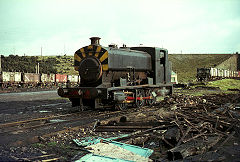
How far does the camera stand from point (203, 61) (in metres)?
88.0

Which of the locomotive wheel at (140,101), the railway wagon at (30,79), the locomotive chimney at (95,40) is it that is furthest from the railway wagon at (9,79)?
the locomotive wheel at (140,101)

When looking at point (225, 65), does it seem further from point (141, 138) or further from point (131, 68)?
point (141, 138)

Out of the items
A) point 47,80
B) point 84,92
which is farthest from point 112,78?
point 47,80

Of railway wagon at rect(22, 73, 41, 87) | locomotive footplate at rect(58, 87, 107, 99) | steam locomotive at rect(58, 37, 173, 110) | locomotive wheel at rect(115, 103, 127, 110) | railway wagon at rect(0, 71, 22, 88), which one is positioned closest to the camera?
locomotive footplate at rect(58, 87, 107, 99)

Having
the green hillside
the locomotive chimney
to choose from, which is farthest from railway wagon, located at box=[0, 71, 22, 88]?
the green hillside

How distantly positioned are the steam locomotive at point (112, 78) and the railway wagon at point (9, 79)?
869 inches

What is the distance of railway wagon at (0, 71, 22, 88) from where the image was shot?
29.7 meters

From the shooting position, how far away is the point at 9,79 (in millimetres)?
30719

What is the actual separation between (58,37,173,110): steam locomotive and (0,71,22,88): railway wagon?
2207 centimetres

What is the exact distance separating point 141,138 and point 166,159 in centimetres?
127

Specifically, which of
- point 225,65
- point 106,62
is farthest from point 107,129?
point 225,65

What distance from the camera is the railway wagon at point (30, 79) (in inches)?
1304

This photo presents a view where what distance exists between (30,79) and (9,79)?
3.71m

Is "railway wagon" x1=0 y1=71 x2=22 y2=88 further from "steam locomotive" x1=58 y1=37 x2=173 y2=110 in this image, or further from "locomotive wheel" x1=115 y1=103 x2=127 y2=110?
"locomotive wheel" x1=115 y1=103 x2=127 y2=110
